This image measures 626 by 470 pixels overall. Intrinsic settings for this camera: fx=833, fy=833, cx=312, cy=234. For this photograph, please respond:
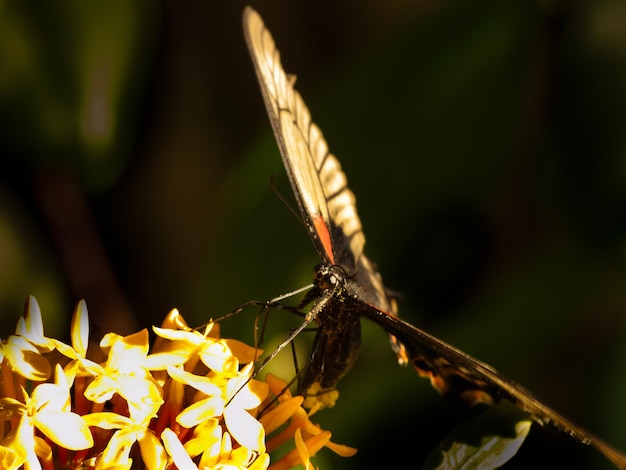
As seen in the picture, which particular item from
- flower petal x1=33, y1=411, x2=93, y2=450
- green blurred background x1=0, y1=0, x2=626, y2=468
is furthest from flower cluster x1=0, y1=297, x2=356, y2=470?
green blurred background x1=0, y1=0, x2=626, y2=468

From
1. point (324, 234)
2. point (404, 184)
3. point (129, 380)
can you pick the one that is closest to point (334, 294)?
point (324, 234)

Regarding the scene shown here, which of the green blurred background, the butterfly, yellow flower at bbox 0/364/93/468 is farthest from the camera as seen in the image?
the green blurred background

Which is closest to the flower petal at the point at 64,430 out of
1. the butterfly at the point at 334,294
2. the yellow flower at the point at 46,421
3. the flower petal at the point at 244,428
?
the yellow flower at the point at 46,421

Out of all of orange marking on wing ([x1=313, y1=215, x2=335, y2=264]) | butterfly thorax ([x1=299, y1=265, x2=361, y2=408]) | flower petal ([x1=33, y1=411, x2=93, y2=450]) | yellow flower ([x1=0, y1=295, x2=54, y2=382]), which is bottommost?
butterfly thorax ([x1=299, y1=265, x2=361, y2=408])

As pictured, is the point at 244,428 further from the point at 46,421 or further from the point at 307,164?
the point at 307,164

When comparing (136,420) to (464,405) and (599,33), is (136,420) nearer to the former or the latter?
(464,405)

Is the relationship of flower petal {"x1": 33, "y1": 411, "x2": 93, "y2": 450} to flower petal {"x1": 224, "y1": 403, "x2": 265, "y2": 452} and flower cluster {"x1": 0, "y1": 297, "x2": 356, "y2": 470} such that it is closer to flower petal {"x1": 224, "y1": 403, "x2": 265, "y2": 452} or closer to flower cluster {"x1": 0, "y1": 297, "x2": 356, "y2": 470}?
flower cluster {"x1": 0, "y1": 297, "x2": 356, "y2": 470}

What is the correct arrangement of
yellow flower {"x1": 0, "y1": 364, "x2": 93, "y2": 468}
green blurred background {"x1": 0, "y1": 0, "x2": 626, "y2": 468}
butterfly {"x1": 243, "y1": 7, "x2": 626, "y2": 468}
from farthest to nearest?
green blurred background {"x1": 0, "y1": 0, "x2": 626, "y2": 468} → butterfly {"x1": 243, "y1": 7, "x2": 626, "y2": 468} → yellow flower {"x1": 0, "y1": 364, "x2": 93, "y2": 468}
